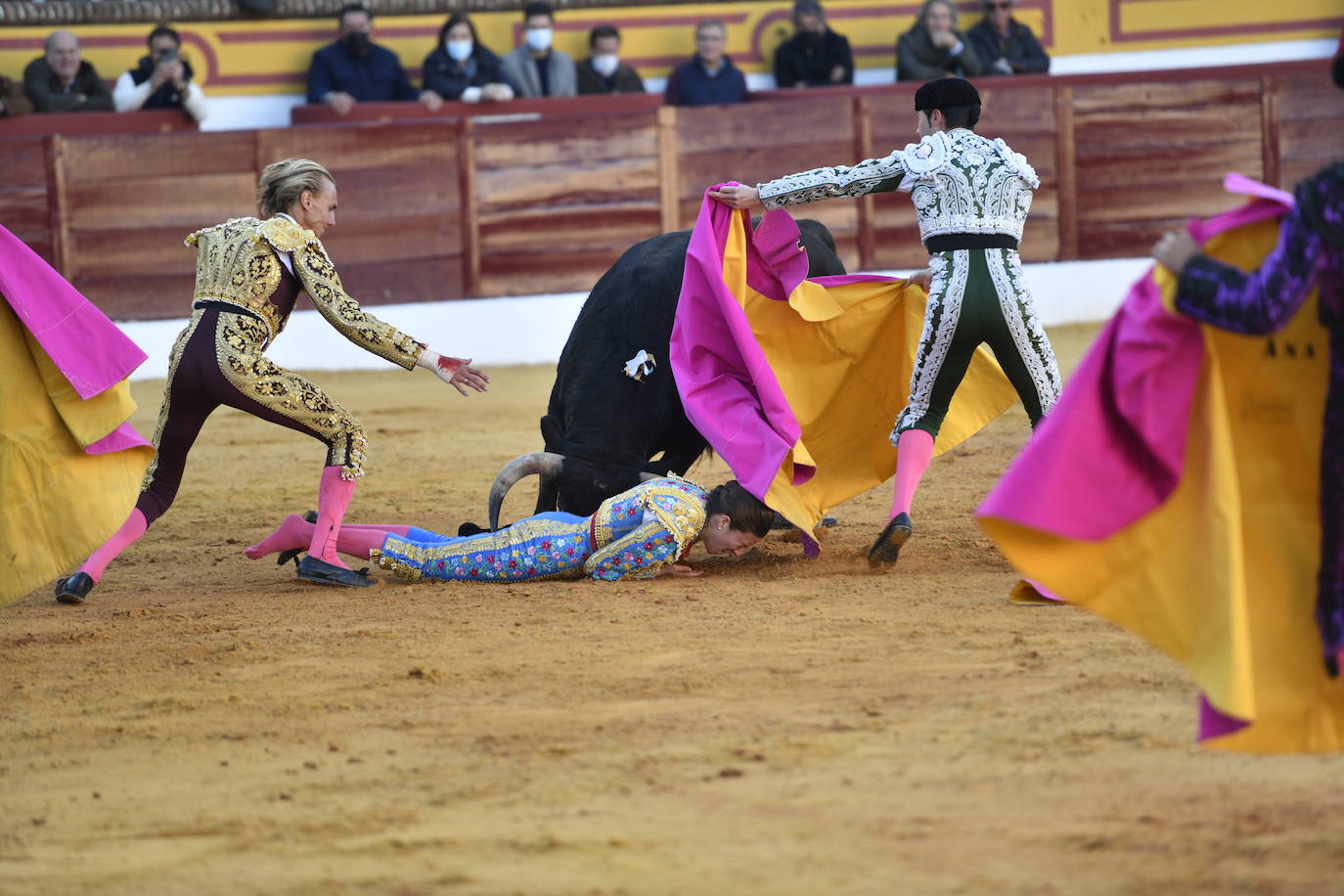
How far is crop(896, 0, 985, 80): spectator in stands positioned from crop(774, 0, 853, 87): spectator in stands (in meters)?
0.38

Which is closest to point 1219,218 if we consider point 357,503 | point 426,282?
point 357,503

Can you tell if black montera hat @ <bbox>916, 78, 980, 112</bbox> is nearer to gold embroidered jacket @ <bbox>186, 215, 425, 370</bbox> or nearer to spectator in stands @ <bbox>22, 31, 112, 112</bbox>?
gold embroidered jacket @ <bbox>186, 215, 425, 370</bbox>

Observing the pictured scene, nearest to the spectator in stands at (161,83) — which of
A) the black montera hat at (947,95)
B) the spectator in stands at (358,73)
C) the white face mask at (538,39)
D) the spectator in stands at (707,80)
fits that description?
the spectator in stands at (358,73)

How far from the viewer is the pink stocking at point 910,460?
451 centimetres

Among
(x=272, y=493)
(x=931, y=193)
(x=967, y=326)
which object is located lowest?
(x=272, y=493)

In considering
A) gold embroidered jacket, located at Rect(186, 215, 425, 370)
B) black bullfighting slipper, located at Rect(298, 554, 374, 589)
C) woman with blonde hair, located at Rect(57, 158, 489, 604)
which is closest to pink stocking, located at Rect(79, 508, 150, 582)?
woman with blonde hair, located at Rect(57, 158, 489, 604)

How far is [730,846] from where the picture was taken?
2488 millimetres

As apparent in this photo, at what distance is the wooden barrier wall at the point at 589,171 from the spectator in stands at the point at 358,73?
0.15m

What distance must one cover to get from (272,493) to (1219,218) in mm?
4533

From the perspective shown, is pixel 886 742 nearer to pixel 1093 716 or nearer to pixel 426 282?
pixel 1093 716

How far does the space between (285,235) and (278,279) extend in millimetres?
120

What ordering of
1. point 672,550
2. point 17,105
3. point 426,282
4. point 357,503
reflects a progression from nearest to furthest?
point 672,550 → point 357,503 → point 17,105 → point 426,282

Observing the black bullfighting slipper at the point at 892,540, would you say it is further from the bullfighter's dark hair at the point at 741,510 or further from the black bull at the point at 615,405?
the black bull at the point at 615,405

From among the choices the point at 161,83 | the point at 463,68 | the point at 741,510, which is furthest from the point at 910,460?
the point at 161,83
